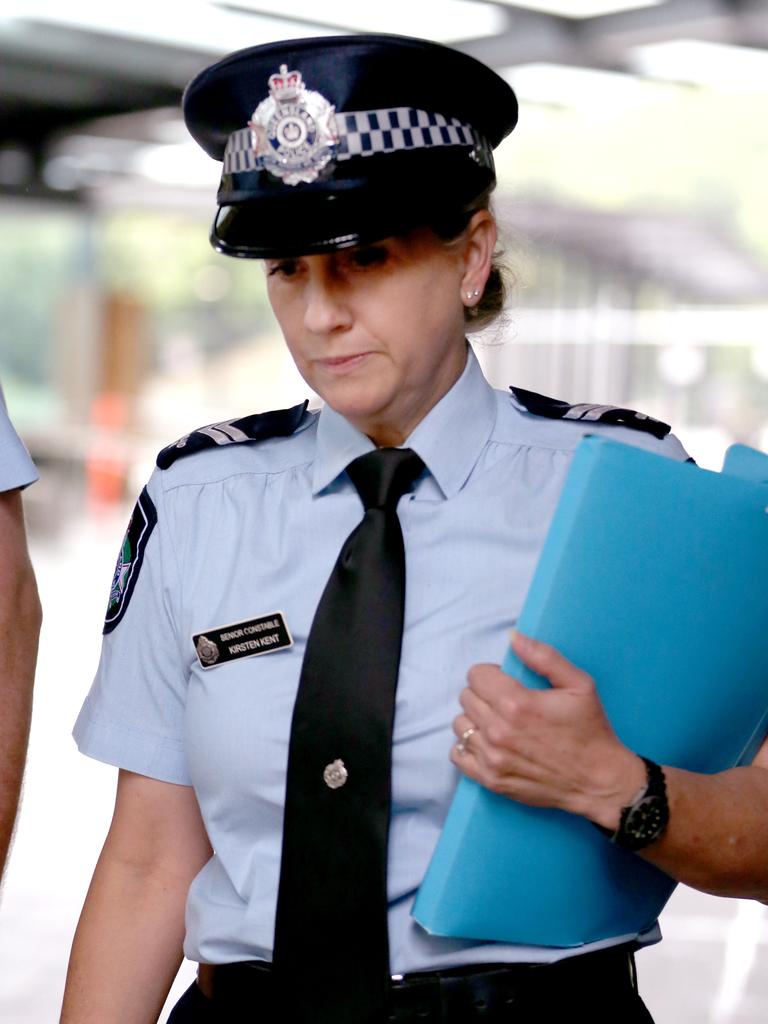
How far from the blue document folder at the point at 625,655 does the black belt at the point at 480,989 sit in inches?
1.2

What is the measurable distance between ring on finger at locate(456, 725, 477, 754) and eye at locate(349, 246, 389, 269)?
1.34 feet

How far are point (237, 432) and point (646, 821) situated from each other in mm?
575

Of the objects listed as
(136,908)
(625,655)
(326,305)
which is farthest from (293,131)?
(136,908)

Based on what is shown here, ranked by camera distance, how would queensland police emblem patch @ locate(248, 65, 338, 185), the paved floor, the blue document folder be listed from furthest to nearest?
the paved floor
queensland police emblem patch @ locate(248, 65, 338, 185)
the blue document folder

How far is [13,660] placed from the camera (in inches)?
57.4

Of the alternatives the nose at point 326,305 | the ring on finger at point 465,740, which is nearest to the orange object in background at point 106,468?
the nose at point 326,305

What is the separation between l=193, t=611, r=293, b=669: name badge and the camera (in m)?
1.29

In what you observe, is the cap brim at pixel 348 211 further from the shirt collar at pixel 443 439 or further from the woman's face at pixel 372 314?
the shirt collar at pixel 443 439

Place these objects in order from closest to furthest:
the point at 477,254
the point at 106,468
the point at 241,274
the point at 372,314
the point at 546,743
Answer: the point at 546,743, the point at 372,314, the point at 477,254, the point at 106,468, the point at 241,274

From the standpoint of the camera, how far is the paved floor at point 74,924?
3420mm

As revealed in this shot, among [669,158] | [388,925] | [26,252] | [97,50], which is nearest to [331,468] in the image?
[388,925]

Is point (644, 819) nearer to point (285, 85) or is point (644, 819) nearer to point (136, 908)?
point (136, 908)

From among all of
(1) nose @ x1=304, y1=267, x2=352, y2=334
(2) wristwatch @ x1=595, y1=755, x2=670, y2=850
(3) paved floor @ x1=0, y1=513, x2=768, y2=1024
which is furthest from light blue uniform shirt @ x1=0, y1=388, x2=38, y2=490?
(3) paved floor @ x1=0, y1=513, x2=768, y2=1024

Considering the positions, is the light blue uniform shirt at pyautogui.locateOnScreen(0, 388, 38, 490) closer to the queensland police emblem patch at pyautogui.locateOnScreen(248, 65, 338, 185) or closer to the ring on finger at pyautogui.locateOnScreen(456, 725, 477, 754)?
the queensland police emblem patch at pyautogui.locateOnScreen(248, 65, 338, 185)
